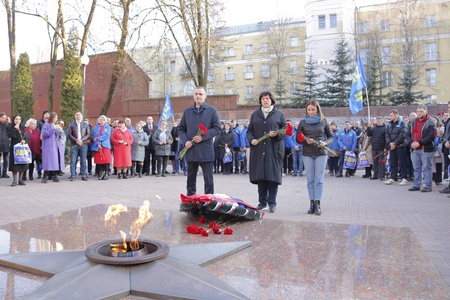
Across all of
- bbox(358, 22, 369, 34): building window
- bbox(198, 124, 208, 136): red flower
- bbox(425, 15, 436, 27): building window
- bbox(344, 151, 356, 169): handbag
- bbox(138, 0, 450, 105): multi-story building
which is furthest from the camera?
bbox(358, 22, 369, 34): building window

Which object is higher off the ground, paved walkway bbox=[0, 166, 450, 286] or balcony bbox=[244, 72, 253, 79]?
balcony bbox=[244, 72, 253, 79]

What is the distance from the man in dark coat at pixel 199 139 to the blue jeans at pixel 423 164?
5.91m

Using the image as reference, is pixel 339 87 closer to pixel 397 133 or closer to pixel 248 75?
pixel 397 133

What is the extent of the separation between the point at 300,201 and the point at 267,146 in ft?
7.94

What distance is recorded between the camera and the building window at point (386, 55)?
40.0 m

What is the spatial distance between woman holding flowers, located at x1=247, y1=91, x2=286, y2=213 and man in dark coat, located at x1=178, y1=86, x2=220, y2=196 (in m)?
0.66

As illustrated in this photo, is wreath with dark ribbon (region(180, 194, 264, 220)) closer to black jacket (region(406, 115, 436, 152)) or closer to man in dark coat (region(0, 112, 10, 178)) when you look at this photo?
black jacket (region(406, 115, 436, 152))

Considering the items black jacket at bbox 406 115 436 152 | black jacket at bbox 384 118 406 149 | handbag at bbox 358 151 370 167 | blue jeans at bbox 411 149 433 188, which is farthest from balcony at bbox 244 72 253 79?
black jacket at bbox 406 115 436 152

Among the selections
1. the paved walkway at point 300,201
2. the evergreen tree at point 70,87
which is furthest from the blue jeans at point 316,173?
the evergreen tree at point 70,87

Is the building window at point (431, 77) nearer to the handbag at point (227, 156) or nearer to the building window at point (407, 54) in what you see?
the building window at point (407, 54)

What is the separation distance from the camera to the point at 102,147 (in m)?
12.9

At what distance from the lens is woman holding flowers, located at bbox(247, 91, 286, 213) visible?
262 inches

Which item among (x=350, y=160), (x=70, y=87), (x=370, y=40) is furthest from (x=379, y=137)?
(x=370, y=40)

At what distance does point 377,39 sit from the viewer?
37.9 metres
